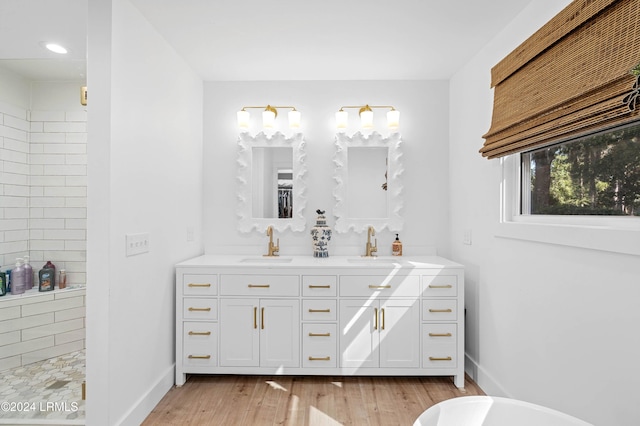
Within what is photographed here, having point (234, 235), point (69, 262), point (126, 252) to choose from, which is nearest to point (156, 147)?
point (126, 252)

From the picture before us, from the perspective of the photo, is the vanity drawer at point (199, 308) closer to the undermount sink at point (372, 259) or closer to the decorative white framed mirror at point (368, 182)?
the undermount sink at point (372, 259)

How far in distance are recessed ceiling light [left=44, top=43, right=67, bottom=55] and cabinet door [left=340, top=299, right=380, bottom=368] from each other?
270cm

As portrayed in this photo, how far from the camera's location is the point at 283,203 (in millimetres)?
3211

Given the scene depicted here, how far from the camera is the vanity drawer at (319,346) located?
2586 millimetres

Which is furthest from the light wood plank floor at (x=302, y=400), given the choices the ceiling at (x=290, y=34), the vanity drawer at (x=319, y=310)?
the ceiling at (x=290, y=34)

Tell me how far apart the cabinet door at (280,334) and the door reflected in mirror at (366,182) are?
106 centimetres

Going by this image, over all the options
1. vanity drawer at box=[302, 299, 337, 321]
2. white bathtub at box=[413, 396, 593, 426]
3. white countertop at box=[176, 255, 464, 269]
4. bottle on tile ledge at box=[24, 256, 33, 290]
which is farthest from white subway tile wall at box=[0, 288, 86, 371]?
white bathtub at box=[413, 396, 593, 426]

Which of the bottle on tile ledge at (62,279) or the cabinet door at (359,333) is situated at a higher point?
the bottle on tile ledge at (62,279)

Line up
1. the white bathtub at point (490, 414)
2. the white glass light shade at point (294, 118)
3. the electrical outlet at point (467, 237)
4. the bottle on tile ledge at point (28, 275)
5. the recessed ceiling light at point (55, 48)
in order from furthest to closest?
the white glass light shade at point (294, 118)
the bottle on tile ledge at point (28, 275)
the electrical outlet at point (467, 237)
the recessed ceiling light at point (55, 48)
the white bathtub at point (490, 414)

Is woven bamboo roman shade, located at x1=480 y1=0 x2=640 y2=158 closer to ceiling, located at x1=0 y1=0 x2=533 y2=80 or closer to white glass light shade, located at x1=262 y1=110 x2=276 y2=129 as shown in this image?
ceiling, located at x1=0 y1=0 x2=533 y2=80

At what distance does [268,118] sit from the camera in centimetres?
311

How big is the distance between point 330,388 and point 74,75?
10.5 ft

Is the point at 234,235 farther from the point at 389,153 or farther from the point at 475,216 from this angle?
the point at 475,216

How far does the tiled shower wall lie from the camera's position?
291 centimetres
